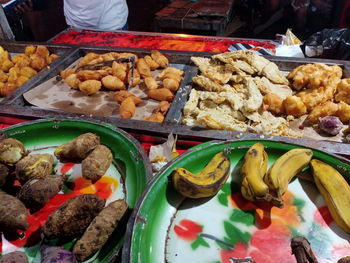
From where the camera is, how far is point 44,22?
24.6 ft

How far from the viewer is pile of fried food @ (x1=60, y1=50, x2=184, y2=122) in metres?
2.77

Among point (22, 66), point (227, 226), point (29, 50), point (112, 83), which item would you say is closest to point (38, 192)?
point (227, 226)

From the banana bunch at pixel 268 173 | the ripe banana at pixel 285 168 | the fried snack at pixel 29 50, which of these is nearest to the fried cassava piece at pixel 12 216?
the banana bunch at pixel 268 173

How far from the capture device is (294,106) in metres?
2.38

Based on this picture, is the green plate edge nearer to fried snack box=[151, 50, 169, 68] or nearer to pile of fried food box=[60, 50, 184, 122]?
pile of fried food box=[60, 50, 184, 122]

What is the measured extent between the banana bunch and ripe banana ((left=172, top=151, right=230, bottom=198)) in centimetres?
12

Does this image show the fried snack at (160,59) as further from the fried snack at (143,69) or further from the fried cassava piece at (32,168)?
the fried cassava piece at (32,168)

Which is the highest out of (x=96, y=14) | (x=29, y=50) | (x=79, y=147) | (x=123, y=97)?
(x=96, y=14)

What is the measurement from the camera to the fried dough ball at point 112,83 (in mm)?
3031

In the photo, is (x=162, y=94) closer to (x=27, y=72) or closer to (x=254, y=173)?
(x=254, y=173)

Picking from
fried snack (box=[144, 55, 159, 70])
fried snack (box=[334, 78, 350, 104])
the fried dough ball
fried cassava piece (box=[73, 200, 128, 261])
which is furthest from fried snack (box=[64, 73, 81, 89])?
fried snack (box=[334, 78, 350, 104])

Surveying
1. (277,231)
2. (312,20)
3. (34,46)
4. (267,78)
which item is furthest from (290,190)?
(312,20)

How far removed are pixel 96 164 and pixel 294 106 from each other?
1736 mm

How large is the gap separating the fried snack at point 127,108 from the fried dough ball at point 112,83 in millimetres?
402
